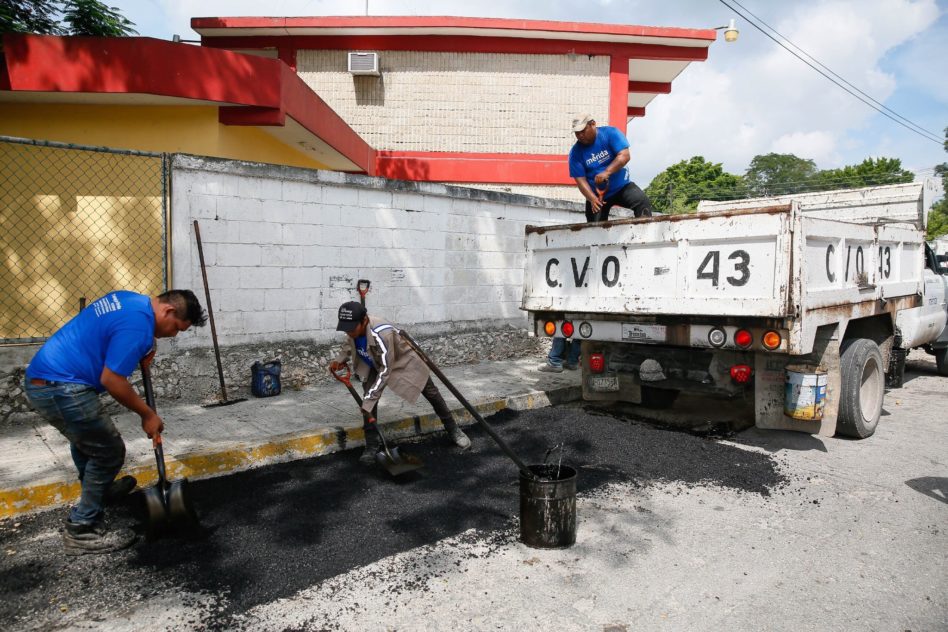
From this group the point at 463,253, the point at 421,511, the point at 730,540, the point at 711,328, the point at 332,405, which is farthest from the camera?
the point at 463,253

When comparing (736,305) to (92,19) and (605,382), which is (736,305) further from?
(92,19)

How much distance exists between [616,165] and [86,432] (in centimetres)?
477

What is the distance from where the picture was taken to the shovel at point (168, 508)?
11.0ft

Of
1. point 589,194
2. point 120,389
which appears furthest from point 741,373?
point 120,389

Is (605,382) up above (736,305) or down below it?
below

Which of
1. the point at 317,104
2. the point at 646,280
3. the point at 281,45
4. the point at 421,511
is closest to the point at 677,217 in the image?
the point at 646,280

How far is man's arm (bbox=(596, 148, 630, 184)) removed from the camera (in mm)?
6012

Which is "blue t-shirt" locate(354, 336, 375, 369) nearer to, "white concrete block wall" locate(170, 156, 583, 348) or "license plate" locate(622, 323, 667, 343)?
"license plate" locate(622, 323, 667, 343)

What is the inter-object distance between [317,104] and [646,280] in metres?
5.53

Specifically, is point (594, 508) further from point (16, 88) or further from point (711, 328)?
point (16, 88)

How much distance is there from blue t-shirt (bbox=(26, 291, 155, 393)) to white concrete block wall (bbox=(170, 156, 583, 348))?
2.88 metres

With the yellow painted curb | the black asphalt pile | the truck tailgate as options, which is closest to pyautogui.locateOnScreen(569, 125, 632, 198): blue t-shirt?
the truck tailgate

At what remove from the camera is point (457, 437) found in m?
5.12

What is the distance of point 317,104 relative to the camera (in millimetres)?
8578
